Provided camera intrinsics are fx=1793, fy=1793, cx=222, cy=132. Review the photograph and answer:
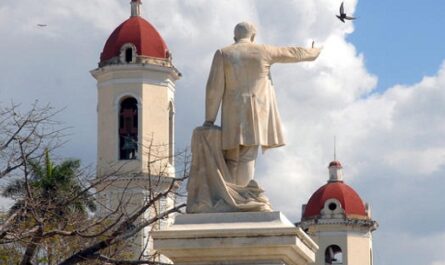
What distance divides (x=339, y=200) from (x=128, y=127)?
16.0 m

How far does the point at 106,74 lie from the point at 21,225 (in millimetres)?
43528

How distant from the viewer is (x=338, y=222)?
81125 mm

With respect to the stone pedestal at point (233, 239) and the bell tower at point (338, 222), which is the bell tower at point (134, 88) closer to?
the bell tower at point (338, 222)

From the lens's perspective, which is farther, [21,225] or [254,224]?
[21,225]

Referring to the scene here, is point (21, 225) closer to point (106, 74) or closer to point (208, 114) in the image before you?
point (208, 114)

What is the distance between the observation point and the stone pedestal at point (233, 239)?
15.0m

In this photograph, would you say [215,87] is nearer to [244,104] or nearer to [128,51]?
[244,104]

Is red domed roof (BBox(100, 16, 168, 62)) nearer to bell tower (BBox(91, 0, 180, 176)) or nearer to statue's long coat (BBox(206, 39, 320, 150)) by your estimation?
bell tower (BBox(91, 0, 180, 176))

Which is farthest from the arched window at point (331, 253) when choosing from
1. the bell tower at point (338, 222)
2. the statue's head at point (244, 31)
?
the statue's head at point (244, 31)

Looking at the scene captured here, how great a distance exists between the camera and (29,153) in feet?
73.1

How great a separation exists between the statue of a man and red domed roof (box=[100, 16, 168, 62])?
51464mm

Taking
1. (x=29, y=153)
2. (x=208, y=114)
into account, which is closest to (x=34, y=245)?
(x=29, y=153)

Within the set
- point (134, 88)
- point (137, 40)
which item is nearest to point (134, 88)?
point (134, 88)

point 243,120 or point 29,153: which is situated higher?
point 29,153
